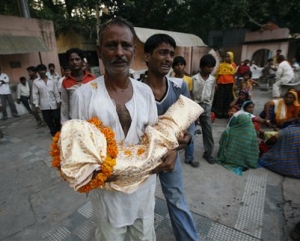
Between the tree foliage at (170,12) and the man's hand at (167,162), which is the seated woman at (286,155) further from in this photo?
the tree foliage at (170,12)

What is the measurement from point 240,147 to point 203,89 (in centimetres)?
118

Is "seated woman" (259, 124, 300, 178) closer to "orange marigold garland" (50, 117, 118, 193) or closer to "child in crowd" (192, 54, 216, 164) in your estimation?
"child in crowd" (192, 54, 216, 164)

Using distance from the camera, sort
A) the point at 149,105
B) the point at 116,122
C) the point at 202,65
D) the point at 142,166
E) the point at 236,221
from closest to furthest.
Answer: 1. the point at 142,166
2. the point at 116,122
3. the point at 149,105
4. the point at 236,221
5. the point at 202,65

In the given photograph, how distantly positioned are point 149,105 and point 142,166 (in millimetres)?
492

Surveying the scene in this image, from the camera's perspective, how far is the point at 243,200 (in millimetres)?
2740

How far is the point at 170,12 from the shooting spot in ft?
53.6

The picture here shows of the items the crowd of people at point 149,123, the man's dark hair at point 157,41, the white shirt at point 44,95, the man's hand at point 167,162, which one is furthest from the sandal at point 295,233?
the white shirt at point 44,95

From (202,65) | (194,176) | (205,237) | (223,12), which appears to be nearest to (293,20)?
(223,12)

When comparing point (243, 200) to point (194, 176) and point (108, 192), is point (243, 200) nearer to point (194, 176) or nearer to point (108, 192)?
point (194, 176)

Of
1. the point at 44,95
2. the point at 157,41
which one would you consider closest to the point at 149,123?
the point at 157,41

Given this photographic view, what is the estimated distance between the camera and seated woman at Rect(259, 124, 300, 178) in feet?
10.7

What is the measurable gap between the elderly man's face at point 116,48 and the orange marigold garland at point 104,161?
387 millimetres

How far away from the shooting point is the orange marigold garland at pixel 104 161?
1.08m

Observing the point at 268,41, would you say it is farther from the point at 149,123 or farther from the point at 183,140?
the point at 149,123
